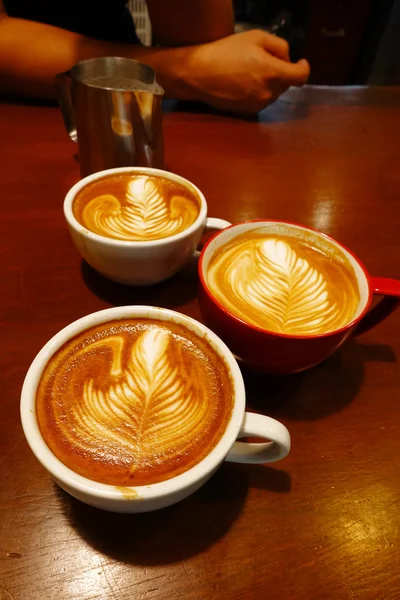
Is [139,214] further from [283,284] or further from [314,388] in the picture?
[314,388]

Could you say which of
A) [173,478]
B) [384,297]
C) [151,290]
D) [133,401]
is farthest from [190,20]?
[173,478]

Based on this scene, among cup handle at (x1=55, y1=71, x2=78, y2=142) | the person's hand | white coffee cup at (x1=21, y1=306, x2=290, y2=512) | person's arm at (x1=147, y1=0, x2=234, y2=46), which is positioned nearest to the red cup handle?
white coffee cup at (x1=21, y1=306, x2=290, y2=512)

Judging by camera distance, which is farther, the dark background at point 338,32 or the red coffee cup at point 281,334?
the dark background at point 338,32

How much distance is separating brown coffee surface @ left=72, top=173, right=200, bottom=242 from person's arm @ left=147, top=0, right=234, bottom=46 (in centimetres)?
89

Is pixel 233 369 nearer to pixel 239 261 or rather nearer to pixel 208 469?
pixel 208 469

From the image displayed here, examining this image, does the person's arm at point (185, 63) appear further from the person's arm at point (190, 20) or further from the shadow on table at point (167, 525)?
the shadow on table at point (167, 525)

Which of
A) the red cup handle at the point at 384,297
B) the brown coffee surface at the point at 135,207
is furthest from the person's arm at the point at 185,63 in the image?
the red cup handle at the point at 384,297

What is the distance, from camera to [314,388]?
843 millimetres

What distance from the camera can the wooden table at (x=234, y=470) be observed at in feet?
2.01

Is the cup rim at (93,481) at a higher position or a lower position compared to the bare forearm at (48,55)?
lower

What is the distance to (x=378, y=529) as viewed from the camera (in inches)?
26.4

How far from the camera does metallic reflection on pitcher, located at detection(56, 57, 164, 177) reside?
42.7 inches

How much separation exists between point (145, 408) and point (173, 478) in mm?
121

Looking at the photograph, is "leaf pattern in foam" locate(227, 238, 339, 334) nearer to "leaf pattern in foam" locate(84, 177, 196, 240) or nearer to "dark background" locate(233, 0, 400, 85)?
"leaf pattern in foam" locate(84, 177, 196, 240)
